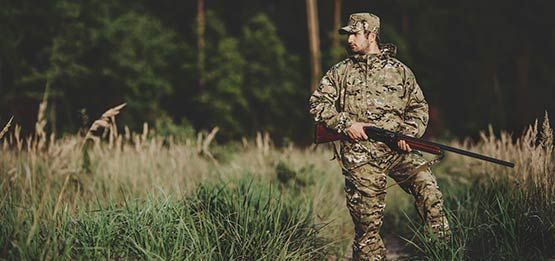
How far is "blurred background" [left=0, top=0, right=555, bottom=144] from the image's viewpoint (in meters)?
16.5

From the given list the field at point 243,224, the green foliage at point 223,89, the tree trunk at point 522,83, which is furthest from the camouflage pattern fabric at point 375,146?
the tree trunk at point 522,83

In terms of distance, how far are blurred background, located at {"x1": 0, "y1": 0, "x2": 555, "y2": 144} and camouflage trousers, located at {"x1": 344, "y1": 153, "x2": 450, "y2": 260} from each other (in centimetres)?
779

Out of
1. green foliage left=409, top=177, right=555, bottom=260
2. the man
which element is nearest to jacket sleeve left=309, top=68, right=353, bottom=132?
the man

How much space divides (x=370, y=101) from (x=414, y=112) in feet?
1.28

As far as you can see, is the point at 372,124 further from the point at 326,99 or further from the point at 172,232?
the point at 172,232

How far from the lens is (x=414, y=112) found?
440 cm

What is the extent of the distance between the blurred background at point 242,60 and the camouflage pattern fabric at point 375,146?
25.3 ft

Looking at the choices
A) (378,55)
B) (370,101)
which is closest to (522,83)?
(378,55)

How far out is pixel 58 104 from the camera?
17047 mm

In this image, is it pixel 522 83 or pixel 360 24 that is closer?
pixel 360 24

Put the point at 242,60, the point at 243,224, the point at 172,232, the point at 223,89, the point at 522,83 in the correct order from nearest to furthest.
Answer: the point at 172,232 < the point at 243,224 < the point at 223,89 < the point at 242,60 < the point at 522,83

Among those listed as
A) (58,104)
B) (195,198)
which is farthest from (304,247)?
(58,104)

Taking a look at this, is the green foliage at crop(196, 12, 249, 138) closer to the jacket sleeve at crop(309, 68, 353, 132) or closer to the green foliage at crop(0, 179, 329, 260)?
the green foliage at crop(0, 179, 329, 260)

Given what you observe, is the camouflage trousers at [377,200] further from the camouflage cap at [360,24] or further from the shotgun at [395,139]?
the camouflage cap at [360,24]
